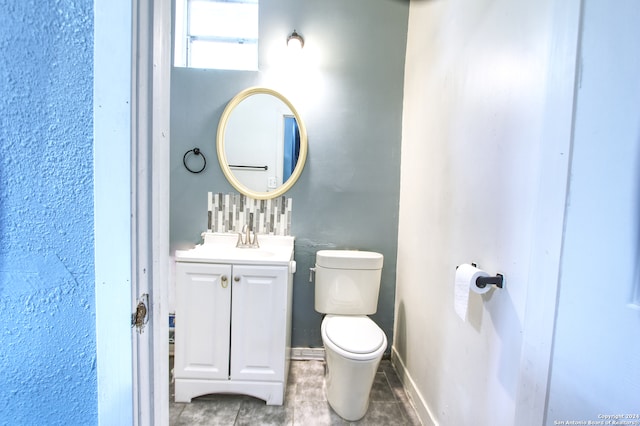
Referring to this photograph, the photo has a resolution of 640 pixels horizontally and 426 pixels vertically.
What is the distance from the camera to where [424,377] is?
1353 mm

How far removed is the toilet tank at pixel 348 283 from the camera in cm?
161

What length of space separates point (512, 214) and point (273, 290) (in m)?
1.13

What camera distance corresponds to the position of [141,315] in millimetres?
454

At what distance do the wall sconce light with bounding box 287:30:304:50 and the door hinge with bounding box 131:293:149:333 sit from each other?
1.75m

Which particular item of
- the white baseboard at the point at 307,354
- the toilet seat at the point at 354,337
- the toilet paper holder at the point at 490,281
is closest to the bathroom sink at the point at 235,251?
the toilet seat at the point at 354,337

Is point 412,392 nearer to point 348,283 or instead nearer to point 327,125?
point 348,283

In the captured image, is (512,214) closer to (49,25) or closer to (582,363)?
(582,363)

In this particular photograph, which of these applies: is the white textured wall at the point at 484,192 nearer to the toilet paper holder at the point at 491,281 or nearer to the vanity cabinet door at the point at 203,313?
the toilet paper holder at the point at 491,281

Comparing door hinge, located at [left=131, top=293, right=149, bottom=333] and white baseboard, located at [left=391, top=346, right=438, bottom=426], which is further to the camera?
white baseboard, located at [left=391, top=346, right=438, bottom=426]

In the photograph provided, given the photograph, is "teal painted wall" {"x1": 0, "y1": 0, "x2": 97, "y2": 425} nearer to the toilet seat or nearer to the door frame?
the door frame

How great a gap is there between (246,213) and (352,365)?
Result: 1.14 meters

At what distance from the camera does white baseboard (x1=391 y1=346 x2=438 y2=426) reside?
1280 mm

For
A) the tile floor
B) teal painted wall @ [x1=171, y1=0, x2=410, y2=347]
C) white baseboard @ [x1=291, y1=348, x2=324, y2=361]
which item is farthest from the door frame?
white baseboard @ [x1=291, y1=348, x2=324, y2=361]

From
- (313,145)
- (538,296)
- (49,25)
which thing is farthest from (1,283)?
(313,145)
